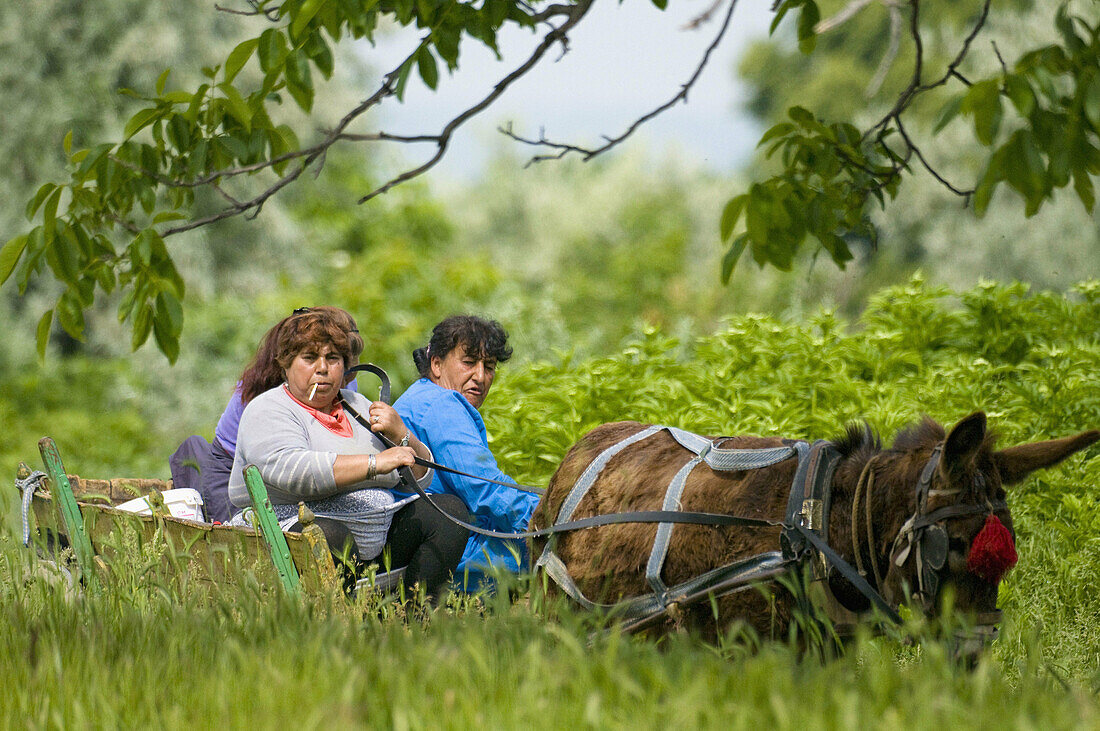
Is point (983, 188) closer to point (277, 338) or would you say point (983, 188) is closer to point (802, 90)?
point (277, 338)

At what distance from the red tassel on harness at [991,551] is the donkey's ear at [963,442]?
0.55 ft

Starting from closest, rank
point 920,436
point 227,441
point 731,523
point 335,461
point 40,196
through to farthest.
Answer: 1. point 920,436
2. point 731,523
3. point 40,196
4. point 335,461
5. point 227,441

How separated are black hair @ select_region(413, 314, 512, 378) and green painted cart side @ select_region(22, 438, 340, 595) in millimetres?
1268

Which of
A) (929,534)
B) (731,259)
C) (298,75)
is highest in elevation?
(298,75)

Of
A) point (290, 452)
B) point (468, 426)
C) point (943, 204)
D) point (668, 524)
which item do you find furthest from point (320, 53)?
point (943, 204)

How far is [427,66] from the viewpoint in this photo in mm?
3746

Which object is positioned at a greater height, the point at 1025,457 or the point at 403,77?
the point at 403,77

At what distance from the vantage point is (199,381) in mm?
18281

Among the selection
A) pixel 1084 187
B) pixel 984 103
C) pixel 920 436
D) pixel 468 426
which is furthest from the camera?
pixel 468 426

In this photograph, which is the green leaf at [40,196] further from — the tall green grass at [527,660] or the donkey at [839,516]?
the donkey at [839,516]

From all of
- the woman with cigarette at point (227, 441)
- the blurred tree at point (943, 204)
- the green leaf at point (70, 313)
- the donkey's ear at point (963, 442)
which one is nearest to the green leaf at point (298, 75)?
the green leaf at point (70, 313)

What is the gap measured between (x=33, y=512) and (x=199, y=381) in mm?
14274

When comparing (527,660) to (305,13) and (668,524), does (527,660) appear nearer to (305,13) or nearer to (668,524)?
(668,524)

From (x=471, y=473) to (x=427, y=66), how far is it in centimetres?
173
